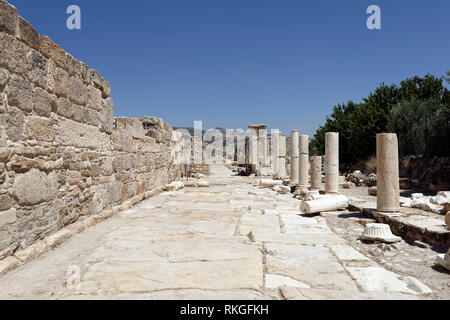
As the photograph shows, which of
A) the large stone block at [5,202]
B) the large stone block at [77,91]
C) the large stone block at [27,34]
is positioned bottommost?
the large stone block at [5,202]

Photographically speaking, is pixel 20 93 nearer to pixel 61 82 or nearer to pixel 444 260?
pixel 61 82

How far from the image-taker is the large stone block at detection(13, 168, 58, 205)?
3764 millimetres

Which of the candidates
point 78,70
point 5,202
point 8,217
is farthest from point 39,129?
point 78,70

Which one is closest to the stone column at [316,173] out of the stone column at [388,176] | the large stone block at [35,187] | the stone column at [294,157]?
the stone column at [294,157]

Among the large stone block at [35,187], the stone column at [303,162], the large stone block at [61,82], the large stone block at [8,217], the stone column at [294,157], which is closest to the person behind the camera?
the large stone block at [8,217]

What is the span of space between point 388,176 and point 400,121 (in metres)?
17.7

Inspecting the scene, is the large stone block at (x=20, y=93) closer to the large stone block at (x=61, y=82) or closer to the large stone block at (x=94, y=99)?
the large stone block at (x=61, y=82)

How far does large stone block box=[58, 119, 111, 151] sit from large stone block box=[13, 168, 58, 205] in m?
0.64

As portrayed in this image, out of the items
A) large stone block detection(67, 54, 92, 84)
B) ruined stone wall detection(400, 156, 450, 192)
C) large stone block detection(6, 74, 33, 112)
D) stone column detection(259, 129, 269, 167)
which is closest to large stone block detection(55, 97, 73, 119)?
large stone block detection(67, 54, 92, 84)

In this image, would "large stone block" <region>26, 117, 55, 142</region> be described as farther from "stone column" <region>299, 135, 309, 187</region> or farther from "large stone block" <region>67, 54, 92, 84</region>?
"stone column" <region>299, 135, 309, 187</region>

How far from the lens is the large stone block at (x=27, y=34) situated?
3.81 meters

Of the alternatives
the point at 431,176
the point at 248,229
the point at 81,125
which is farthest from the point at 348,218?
the point at 431,176
